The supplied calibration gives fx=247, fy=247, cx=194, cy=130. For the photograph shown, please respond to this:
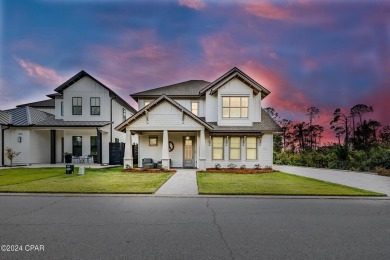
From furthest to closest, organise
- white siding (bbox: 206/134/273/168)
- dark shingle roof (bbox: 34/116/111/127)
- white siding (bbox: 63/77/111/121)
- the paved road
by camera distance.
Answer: white siding (bbox: 63/77/111/121) < dark shingle roof (bbox: 34/116/111/127) < white siding (bbox: 206/134/273/168) < the paved road

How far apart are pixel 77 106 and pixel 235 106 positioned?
52.0 feet

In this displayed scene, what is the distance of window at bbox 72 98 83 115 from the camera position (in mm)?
25000

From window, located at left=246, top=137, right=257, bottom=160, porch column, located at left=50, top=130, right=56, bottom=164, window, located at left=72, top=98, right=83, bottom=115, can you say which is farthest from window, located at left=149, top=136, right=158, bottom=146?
porch column, located at left=50, top=130, right=56, bottom=164

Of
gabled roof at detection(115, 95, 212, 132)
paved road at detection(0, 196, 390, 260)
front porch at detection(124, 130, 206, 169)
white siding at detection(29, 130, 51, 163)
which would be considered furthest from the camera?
white siding at detection(29, 130, 51, 163)

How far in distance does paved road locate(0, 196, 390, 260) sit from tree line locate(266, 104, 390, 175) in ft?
49.2

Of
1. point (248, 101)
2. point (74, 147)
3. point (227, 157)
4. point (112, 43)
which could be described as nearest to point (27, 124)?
point (74, 147)

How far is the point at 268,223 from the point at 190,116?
1407 centimetres

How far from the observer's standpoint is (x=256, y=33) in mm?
18469

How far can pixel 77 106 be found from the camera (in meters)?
25.0

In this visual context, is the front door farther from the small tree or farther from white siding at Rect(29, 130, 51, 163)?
the small tree

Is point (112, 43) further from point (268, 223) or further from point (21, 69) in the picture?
point (268, 223)

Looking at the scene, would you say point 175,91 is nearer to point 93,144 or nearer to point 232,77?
point 232,77

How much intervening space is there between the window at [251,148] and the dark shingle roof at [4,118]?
2209 centimetres

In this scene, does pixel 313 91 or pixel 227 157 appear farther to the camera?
pixel 313 91
